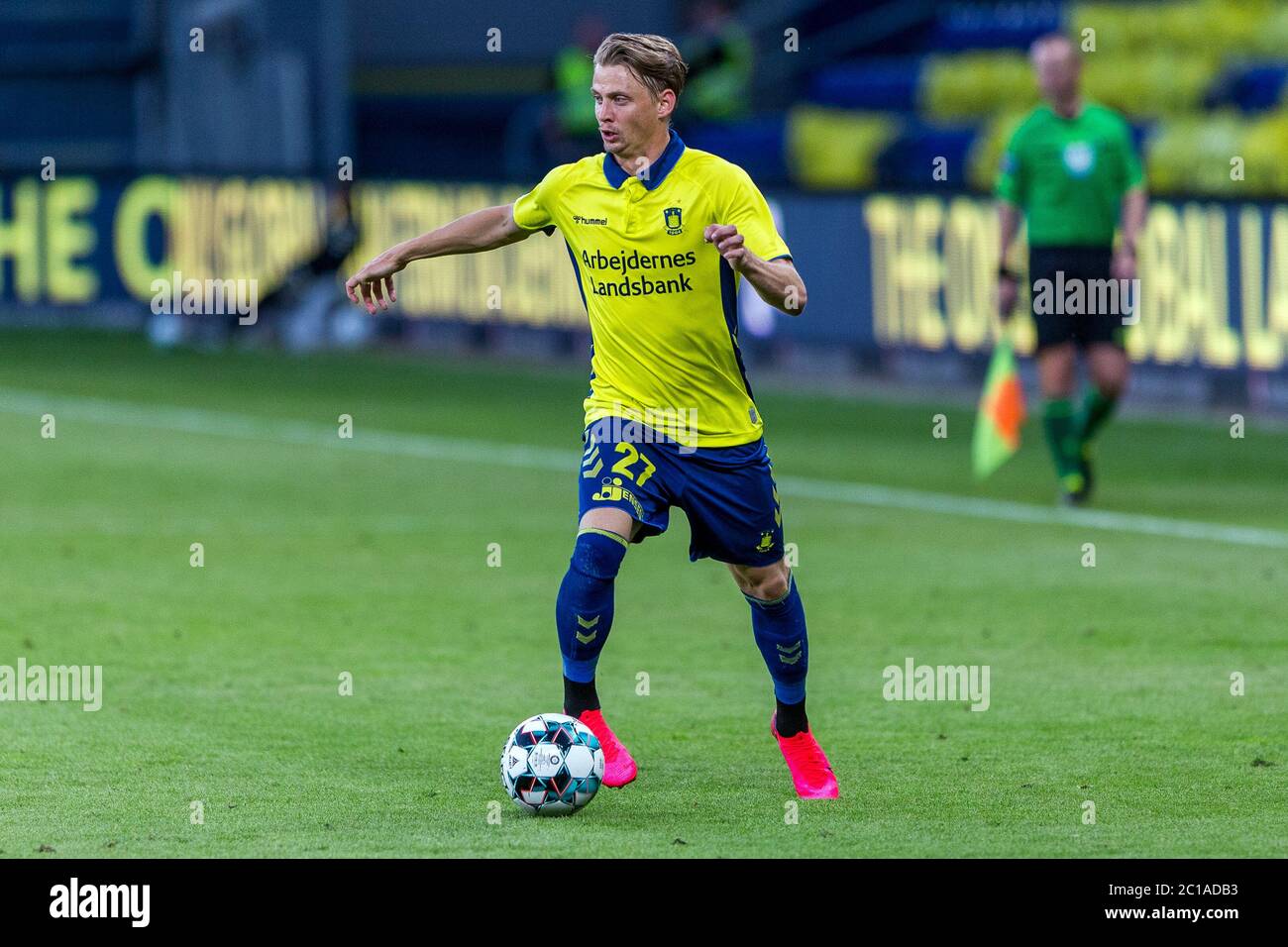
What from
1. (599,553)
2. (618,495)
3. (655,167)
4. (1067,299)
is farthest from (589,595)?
(1067,299)

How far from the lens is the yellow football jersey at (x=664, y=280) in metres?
6.80

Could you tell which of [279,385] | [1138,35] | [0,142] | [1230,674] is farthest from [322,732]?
[0,142]

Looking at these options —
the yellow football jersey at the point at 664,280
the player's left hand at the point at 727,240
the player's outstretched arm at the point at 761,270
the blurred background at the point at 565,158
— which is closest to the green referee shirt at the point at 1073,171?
the blurred background at the point at 565,158

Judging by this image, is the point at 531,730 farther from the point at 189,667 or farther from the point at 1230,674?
the point at 1230,674

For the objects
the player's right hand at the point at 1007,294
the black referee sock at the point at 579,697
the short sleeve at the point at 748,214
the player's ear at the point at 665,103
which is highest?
the player's right hand at the point at 1007,294

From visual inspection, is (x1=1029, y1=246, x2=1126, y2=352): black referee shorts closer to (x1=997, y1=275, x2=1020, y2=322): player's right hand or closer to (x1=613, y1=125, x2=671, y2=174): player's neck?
(x1=997, y1=275, x2=1020, y2=322): player's right hand

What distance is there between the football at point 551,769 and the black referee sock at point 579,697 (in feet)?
0.98

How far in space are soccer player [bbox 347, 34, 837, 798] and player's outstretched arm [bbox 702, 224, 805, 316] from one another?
0.29 metres

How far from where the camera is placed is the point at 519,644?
9.48 m

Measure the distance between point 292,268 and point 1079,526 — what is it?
12.9m

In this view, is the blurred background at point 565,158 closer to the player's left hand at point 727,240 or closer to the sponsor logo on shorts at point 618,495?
→ the sponsor logo on shorts at point 618,495

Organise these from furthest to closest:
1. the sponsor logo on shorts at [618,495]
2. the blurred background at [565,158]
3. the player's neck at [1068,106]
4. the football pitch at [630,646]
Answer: the blurred background at [565,158]
the player's neck at [1068,106]
the sponsor logo on shorts at [618,495]
the football pitch at [630,646]

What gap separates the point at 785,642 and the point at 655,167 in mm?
1384

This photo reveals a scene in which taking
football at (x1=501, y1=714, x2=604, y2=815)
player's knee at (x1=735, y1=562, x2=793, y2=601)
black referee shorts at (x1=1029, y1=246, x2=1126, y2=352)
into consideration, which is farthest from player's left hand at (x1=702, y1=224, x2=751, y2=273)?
black referee shorts at (x1=1029, y1=246, x2=1126, y2=352)
